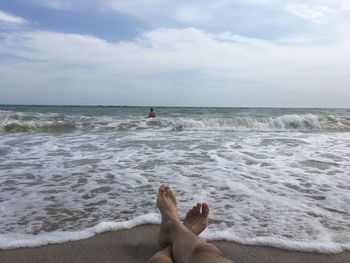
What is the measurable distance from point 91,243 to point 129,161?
364cm

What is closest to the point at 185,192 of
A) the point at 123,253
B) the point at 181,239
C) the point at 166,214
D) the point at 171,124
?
the point at 166,214

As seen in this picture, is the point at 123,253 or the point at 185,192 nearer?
the point at 123,253

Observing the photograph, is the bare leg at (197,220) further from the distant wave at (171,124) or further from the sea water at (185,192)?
the distant wave at (171,124)

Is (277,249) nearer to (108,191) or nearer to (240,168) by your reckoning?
(108,191)

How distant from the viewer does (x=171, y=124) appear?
17.2 metres

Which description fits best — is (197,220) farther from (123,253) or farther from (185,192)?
(185,192)

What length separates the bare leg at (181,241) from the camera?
75.9 inches

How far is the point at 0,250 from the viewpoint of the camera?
2.78 m

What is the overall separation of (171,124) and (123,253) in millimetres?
14455

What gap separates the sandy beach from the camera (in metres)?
2.65

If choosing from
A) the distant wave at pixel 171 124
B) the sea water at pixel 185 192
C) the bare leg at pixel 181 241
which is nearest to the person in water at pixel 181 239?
the bare leg at pixel 181 241

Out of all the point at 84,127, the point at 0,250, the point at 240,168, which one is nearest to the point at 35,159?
the point at 240,168

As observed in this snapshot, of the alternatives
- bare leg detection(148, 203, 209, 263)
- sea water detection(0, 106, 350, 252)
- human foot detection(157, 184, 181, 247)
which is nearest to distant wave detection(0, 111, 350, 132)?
sea water detection(0, 106, 350, 252)

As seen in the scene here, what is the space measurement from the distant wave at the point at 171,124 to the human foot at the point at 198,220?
12055 millimetres
